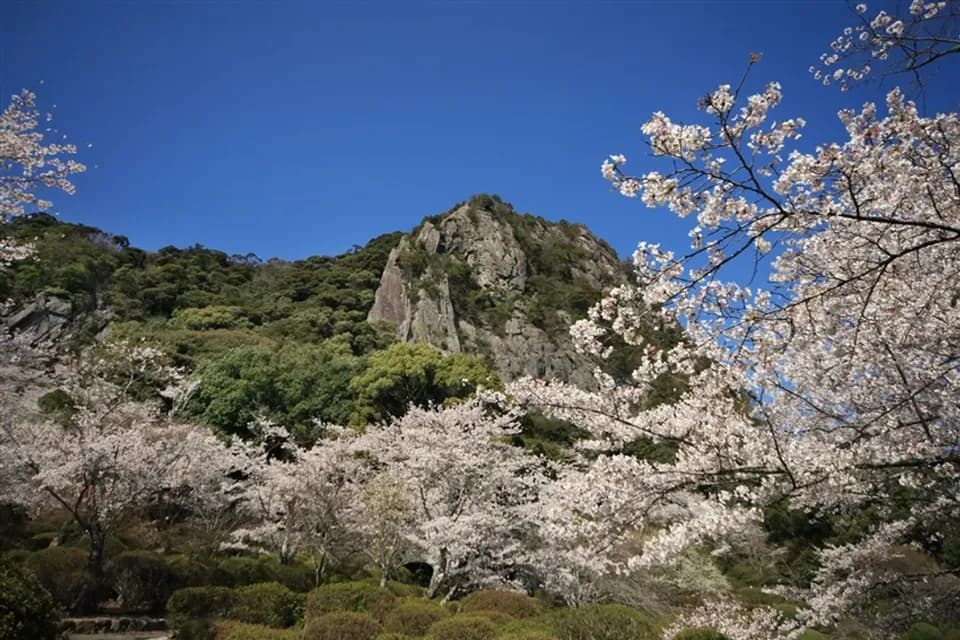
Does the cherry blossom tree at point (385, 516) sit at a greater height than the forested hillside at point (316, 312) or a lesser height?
lesser

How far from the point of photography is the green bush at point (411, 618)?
29.1ft

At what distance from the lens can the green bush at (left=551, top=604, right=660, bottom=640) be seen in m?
8.95

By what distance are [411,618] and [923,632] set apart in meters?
10.9

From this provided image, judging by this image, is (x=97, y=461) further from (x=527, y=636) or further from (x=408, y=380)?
(x=408, y=380)

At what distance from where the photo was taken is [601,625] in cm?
905

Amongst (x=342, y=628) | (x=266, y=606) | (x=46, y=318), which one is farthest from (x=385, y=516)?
(x=46, y=318)

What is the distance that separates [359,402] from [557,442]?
1052 centimetres

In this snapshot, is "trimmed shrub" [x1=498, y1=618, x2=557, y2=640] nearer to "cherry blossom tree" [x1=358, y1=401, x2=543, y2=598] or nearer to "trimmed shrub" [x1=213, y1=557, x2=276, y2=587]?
"cherry blossom tree" [x1=358, y1=401, x2=543, y2=598]

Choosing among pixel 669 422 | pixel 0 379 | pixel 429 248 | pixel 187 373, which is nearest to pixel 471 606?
pixel 669 422

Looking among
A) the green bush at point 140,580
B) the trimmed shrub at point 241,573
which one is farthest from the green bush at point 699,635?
the green bush at point 140,580

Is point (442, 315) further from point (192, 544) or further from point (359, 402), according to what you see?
point (192, 544)

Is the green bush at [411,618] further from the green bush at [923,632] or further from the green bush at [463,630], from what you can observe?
the green bush at [923,632]

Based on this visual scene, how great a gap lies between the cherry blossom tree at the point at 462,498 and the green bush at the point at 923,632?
334 inches

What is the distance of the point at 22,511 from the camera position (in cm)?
1608
